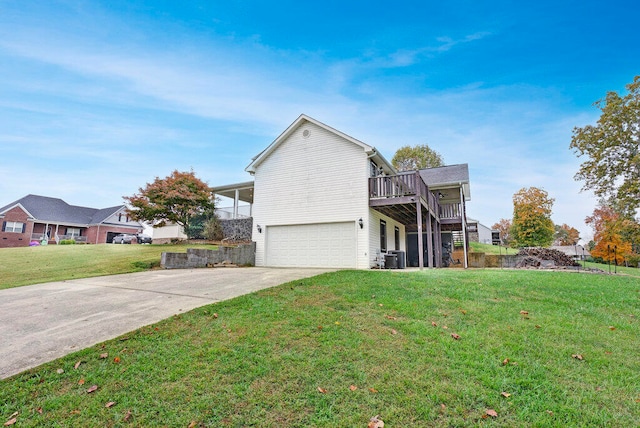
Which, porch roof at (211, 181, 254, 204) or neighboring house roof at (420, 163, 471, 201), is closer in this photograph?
neighboring house roof at (420, 163, 471, 201)

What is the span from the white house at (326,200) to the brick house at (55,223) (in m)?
21.3

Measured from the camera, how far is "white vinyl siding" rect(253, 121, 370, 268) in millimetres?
13055

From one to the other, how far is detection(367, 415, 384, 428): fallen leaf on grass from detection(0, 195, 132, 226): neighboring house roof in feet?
133

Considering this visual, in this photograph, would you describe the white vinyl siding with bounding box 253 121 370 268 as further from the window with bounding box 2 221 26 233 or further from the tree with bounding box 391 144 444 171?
the window with bounding box 2 221 26 233

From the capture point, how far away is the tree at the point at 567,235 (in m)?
51.7

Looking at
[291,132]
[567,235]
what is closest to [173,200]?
[291,132]

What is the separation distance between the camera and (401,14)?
37.3 feet

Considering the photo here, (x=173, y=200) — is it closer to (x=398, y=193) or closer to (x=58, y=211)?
(x=398, y=193)

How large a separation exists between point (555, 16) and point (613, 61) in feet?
16.8

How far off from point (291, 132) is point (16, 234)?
33450 mm

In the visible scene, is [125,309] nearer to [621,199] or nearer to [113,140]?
[113,140]

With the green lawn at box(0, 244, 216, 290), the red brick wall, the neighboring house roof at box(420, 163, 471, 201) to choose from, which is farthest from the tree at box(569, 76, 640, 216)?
the red brick wall

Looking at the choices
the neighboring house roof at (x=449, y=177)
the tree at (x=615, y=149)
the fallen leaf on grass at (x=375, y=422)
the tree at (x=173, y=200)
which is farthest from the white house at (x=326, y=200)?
the tree at (x=615, y=149)

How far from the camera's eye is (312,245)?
45.3 feet
